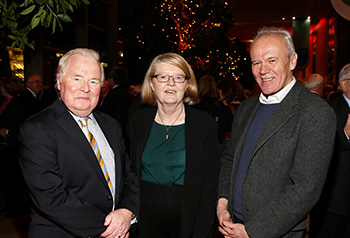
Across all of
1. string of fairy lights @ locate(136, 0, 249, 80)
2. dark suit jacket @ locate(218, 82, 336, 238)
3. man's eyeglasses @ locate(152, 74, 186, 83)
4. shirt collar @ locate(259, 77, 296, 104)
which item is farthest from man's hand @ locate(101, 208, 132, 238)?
string of fairy lights @ locate(136, 0, 249, 80)

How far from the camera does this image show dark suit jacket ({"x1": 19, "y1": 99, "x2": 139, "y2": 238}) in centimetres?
161

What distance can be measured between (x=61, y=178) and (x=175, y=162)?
0.83 m

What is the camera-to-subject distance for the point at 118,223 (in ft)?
5.94

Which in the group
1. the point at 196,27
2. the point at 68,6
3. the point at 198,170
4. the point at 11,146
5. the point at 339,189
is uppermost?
the point at 196,27

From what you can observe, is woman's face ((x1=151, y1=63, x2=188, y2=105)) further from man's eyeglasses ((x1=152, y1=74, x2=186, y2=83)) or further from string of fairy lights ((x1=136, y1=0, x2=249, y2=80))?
string of fairy lights ((x1=136, y1=0, x2=249, y2=80))

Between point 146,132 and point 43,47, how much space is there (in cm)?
705

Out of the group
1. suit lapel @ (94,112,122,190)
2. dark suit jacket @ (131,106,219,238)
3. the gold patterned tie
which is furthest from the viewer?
dark suit jacket @ (131,106,219,238)

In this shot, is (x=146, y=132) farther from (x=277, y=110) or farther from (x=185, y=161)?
(x=277, y=110)

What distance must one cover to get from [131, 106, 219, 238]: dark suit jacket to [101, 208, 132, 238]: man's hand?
45 cm

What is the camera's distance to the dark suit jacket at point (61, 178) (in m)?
1.61

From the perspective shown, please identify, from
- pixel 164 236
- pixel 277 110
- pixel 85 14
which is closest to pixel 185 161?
pixel 164 236

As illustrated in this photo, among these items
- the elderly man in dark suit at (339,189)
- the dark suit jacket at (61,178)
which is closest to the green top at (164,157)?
the dark suit jacket at (61,178)

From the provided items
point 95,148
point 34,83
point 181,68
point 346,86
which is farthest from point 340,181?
point 34,83

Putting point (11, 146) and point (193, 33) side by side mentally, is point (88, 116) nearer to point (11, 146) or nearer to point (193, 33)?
point (11, 146)
